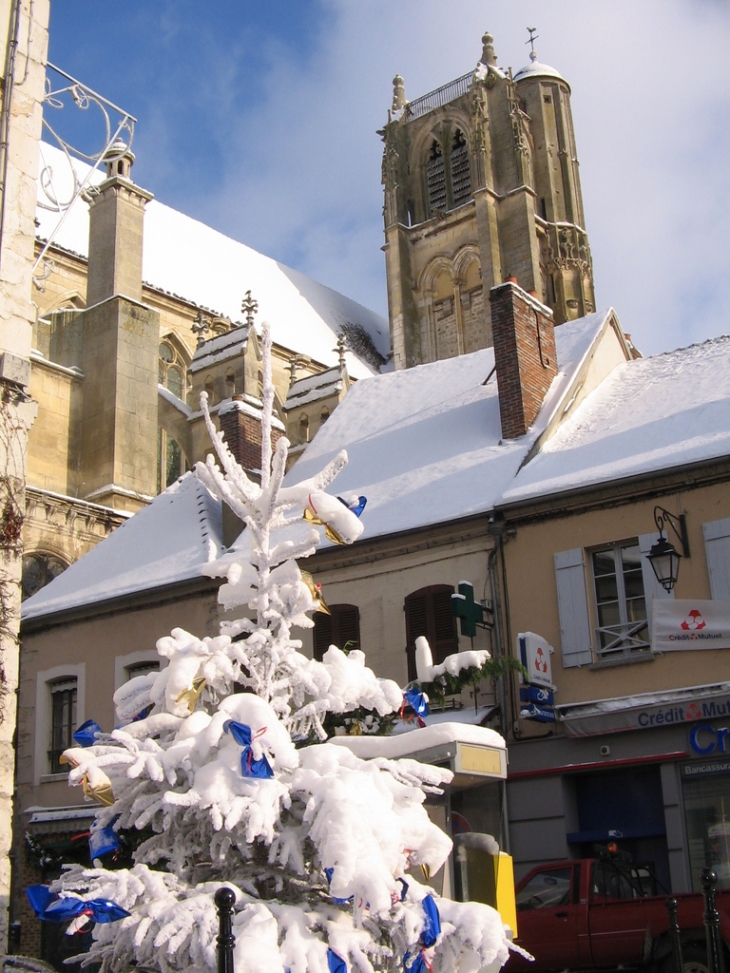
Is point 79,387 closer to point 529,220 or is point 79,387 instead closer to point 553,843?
point 553,843

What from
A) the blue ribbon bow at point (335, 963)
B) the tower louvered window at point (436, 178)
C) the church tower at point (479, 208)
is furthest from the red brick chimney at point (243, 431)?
the tower louvered window at point (436, 178)

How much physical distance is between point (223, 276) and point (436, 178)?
10772 mm

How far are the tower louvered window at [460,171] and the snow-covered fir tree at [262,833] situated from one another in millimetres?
38518

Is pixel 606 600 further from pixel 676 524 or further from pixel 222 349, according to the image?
pixel 222 349

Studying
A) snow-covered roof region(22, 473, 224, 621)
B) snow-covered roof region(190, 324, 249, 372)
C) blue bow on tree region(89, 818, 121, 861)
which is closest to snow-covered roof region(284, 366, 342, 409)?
snow-covered roof region(190, 324, 249, 372)

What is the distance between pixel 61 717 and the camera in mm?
15898

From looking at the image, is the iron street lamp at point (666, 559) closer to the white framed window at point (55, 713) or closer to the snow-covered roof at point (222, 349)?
the white framed window at point (55, 713)

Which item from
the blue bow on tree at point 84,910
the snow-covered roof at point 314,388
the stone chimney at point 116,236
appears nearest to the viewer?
the blue bow on tree at point 84,910

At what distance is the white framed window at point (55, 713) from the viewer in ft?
51.3

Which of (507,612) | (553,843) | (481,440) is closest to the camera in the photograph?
(553,843)

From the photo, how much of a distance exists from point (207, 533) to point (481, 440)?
152 inches

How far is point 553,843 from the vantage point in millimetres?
11789

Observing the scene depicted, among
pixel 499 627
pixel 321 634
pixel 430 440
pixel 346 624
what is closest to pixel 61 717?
pixel 321 634

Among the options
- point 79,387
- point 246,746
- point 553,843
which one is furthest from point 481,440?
point 79,387
